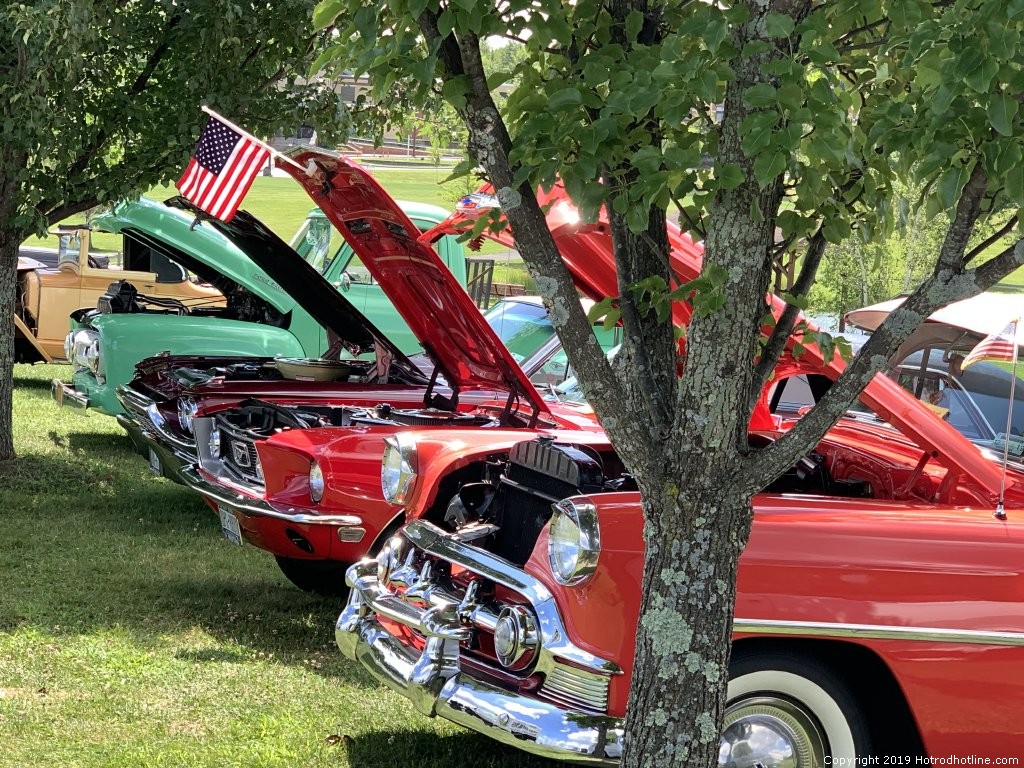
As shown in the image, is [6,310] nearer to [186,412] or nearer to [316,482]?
[186,412]

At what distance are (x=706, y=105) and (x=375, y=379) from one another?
5100 millimetres

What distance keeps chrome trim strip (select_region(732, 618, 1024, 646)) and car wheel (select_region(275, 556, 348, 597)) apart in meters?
3.09

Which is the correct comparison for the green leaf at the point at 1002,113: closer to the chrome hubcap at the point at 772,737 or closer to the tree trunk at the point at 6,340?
the chrome hubcap at the point at 772,737

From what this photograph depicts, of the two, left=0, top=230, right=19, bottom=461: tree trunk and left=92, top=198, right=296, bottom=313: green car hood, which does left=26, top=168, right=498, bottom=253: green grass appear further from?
left=0, top=230, right=19, bottom=461: tree trunk

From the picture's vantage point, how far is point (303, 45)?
8.47 m

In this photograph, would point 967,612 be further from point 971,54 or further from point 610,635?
point 971,54

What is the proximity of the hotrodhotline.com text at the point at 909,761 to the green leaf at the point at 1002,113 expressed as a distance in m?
2.00

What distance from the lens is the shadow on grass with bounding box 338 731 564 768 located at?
408 centimetres

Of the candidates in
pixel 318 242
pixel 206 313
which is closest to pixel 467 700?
pixel 206 313

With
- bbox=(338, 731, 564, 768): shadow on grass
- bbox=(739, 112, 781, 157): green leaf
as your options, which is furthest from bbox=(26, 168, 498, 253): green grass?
bbox=(739, 112, 781, 157): green leaf

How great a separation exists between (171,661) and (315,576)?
45.8 inches

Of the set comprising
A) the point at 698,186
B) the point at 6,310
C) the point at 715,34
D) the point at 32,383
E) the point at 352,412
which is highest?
the point at 715,34

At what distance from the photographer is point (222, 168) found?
6.08 metres

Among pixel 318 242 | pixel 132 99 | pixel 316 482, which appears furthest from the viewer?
pixel 318 242
